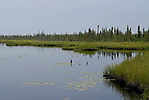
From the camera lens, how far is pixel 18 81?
1808 cm

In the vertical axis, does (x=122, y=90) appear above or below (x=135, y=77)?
below

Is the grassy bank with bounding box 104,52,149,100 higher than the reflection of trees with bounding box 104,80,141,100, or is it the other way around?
the grassy bank with bounding box 104,52,149,100

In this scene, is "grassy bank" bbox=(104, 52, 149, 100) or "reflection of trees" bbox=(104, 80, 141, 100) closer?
"grassy bank" bbox=(104, 52, 149, 100)

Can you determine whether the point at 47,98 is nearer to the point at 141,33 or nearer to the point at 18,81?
the point at 18,81

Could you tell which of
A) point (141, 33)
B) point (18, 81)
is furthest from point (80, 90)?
point (141, 33)

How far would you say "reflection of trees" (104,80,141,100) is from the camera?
543 inches

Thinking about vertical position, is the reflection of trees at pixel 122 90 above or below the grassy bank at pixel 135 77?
below

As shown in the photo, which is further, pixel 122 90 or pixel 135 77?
pixel 122 90

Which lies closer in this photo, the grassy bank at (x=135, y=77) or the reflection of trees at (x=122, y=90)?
the grassy bank at (x=135, y=77)

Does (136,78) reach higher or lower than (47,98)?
higher

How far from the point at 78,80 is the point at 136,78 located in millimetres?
5179

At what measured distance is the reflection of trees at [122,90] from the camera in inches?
543

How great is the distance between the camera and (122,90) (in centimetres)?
1524

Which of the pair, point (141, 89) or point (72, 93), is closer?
point (141, 89)
